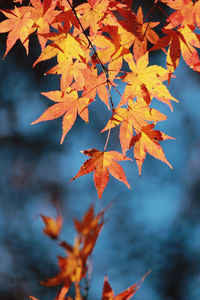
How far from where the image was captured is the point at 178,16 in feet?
2.36

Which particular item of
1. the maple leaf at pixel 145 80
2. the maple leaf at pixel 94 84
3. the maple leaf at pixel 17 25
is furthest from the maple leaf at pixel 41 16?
the maple leaf at pixel 145 80

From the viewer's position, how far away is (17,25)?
954mm

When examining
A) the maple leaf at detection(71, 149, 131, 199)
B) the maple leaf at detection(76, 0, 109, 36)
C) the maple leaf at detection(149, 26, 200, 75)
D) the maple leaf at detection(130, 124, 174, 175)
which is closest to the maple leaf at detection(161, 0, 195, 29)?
the maple leaf at detection(149, 26, 200, 75)

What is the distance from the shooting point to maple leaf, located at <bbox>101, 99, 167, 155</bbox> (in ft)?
2.91

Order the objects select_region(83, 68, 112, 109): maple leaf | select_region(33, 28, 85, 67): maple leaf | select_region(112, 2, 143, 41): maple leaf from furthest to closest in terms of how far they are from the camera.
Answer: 1. select_region(83, 68, 112, 109): maple leaf
2. select_region(33, 28, 85, 67): maple leaf
3. select_region(112, 2, 143, 41): maple leaf

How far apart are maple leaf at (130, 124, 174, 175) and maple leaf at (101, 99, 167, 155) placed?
0.02 m

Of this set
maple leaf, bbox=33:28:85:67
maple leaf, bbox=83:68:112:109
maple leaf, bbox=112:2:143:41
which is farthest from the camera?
maple leaf, bbox=83:68:112:109

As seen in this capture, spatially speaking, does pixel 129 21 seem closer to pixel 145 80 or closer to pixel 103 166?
pixel 145 80

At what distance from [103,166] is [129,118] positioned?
21 centimetres

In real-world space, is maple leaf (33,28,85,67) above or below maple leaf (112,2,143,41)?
above

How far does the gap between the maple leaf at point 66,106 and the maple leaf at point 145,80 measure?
16cm

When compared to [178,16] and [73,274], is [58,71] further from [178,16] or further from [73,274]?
[73,274]

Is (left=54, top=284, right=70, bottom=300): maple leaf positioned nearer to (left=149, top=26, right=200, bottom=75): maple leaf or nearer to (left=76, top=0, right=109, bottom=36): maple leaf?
(left=149, top=26, right=200, bottom=75): maple leaf

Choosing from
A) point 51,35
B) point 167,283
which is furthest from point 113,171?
point 167,283
